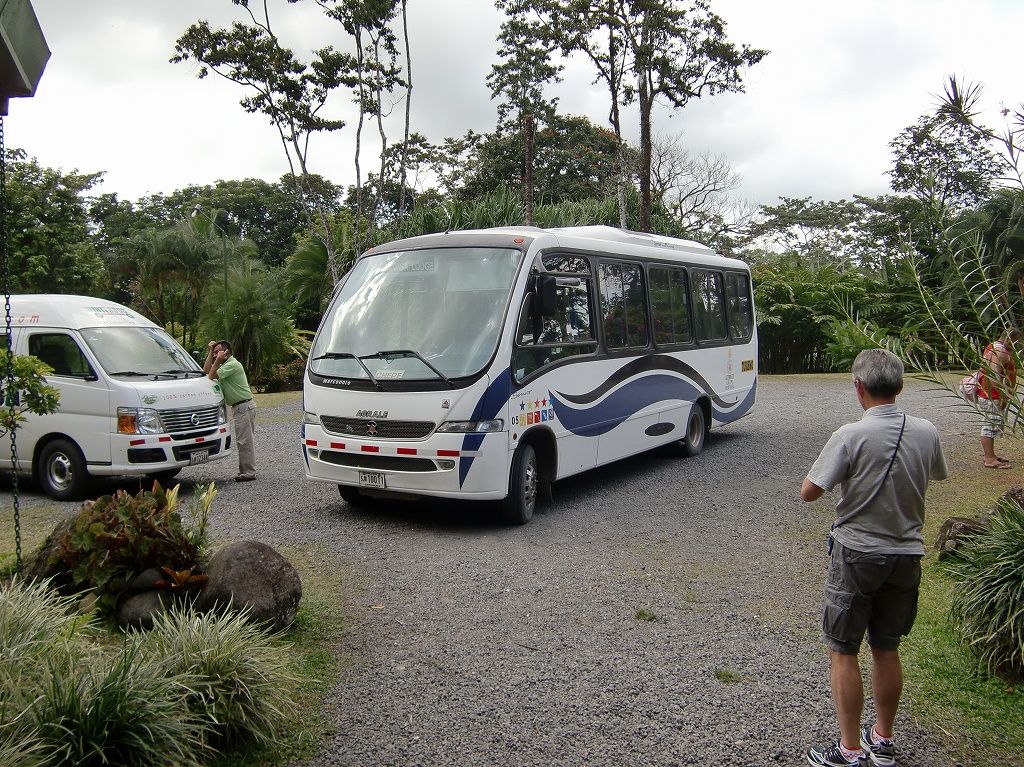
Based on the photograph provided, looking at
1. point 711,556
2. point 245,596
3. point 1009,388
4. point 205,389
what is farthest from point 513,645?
point 205,389

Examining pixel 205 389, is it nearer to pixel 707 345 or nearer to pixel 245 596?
pixel 245 596

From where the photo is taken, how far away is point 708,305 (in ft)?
43.5

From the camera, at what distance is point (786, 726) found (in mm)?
4352

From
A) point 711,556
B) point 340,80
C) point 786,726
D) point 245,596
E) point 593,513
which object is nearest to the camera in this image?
point 786,726

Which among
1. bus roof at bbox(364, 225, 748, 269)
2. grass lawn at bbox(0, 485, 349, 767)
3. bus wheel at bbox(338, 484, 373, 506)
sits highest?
bus roof at bbox(364, 225, 748, 269)

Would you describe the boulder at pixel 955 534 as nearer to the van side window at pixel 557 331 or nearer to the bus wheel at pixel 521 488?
the bus wheel at pixel 521 488

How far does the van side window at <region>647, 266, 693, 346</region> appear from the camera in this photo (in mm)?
11594

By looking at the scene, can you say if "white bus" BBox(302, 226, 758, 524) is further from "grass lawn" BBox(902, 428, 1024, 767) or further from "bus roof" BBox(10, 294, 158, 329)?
"grass lawn" BBox(902, 428, 1024, 767)

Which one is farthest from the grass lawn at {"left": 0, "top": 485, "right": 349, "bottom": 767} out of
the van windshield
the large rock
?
the van windshield

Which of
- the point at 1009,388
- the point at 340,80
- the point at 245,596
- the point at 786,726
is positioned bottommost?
the point at 786,726

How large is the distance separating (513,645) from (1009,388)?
3176 mm

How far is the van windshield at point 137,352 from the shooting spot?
33.5 ft

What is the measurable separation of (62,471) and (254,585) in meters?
5.96

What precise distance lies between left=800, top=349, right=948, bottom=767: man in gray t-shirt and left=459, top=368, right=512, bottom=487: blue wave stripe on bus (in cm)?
445
